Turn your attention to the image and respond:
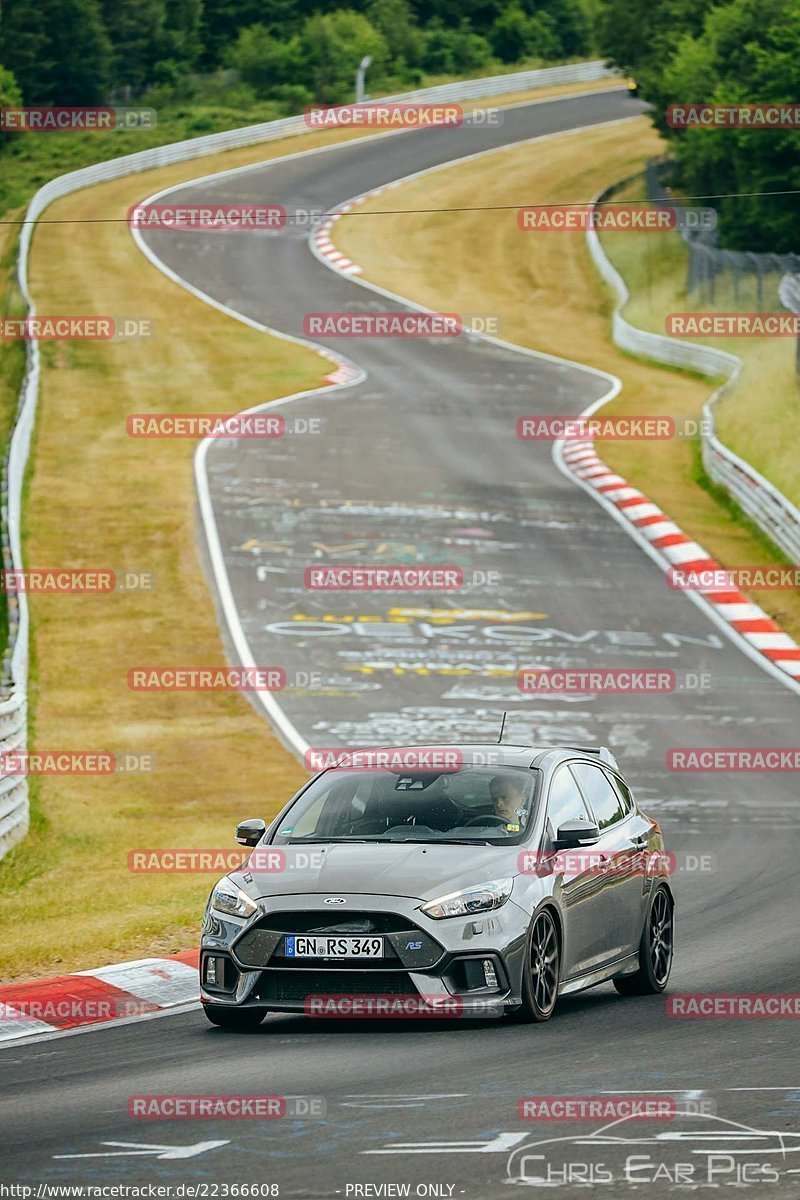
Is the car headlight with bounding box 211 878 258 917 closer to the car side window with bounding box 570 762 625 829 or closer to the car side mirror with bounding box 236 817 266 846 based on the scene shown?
the car side mirror with bounding box 236 817 266 846

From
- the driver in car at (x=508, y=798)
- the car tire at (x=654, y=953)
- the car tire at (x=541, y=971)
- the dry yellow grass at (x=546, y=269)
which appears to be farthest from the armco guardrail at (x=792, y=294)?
the car tire at (x=541, y=971)

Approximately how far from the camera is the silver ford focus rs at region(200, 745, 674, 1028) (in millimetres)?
Result: 9750

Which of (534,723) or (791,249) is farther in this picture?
(791,249)

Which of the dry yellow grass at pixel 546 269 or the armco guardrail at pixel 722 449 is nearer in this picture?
the armco guardrail at pixel 722 449

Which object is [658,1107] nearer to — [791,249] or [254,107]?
[791,249]

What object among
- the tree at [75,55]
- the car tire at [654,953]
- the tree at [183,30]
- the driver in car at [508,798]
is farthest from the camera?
the tree at [183,30]

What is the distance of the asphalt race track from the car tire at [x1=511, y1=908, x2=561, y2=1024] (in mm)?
146

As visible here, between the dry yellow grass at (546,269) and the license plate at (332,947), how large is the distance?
2157cm

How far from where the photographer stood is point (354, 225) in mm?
65312

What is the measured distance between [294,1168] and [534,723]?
52.8 feet

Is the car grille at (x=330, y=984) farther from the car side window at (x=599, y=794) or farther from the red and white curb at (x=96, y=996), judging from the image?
the car side window at (x=599, y=794)

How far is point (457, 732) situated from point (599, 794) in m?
10.7

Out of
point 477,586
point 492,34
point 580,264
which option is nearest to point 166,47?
point 492,34

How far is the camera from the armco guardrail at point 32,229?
1778cm
